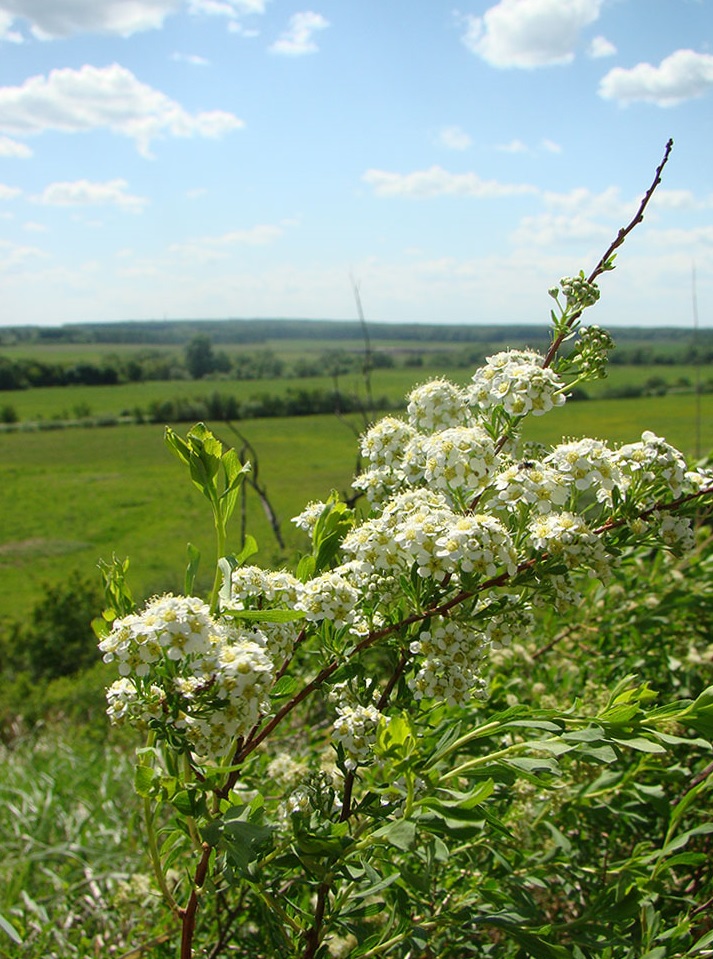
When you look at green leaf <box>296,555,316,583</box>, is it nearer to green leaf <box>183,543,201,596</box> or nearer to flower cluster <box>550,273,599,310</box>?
green leaf <box>183,543,201,596</box>

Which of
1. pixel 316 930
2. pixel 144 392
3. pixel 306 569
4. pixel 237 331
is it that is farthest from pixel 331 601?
pixel 237 331

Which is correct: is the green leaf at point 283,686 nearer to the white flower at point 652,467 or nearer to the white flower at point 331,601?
the white flower at point 331,601

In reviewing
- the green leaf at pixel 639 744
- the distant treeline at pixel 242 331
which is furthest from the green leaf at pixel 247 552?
the distant treeline at pixel 242 331

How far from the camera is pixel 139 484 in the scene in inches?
2749

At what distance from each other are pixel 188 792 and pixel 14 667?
1056 inches

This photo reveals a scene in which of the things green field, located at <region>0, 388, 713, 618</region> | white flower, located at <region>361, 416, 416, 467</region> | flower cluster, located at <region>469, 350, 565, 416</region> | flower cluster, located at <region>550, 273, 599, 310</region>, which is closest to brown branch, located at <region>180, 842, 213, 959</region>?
white flower, located at <region>361, 416, 416, 467</region>

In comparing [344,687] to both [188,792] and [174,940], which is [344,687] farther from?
[174,940]

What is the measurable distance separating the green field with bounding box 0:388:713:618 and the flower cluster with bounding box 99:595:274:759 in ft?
107

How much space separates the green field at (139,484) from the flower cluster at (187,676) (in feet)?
107

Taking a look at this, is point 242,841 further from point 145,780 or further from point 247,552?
point 247,552

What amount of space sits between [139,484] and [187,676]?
71.2m

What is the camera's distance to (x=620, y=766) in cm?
195

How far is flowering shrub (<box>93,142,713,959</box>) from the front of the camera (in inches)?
45.4

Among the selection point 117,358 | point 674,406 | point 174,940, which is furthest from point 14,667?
point 117,358
